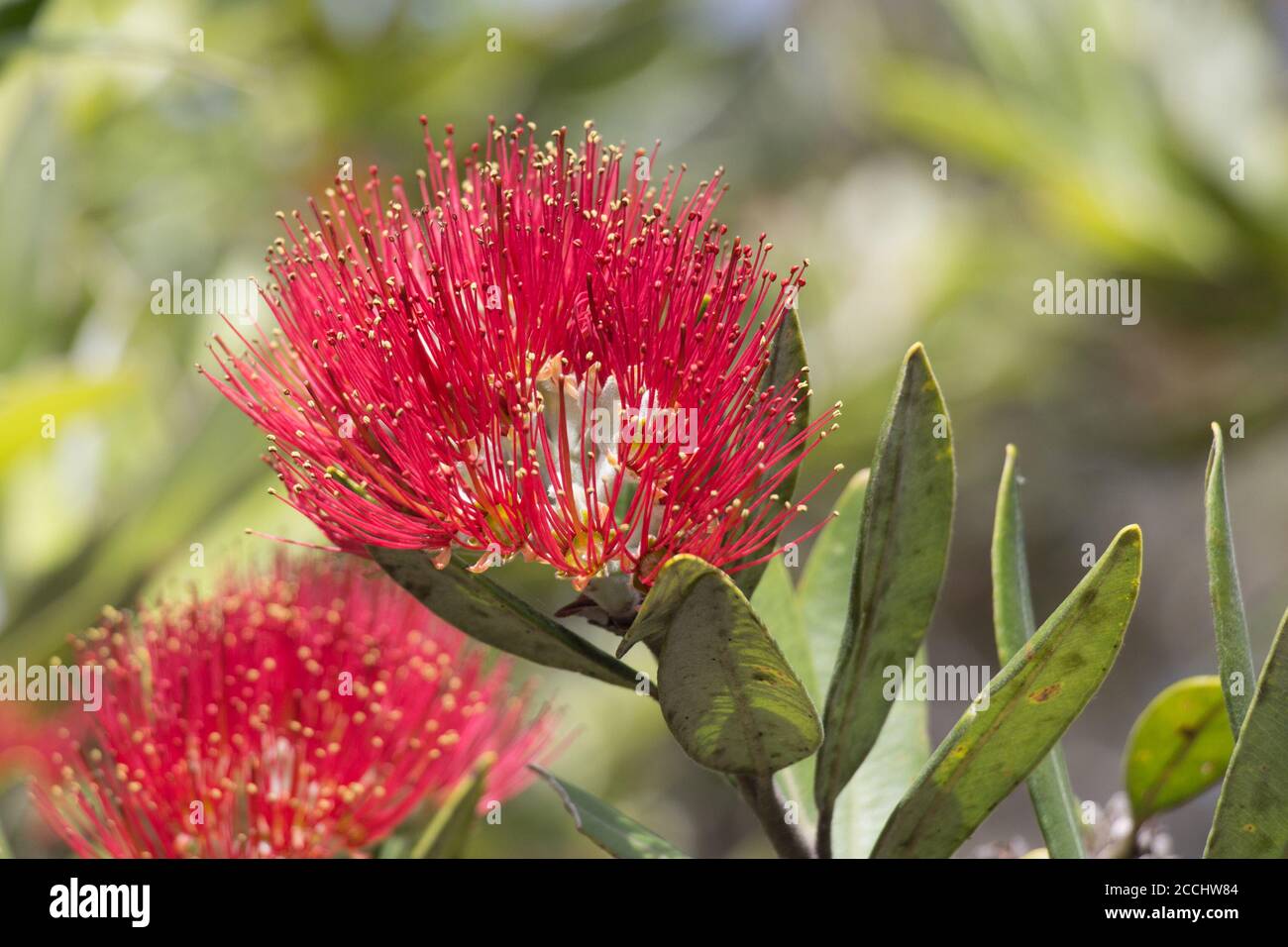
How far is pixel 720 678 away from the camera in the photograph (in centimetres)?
80

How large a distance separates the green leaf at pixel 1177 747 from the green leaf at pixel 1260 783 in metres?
0.21

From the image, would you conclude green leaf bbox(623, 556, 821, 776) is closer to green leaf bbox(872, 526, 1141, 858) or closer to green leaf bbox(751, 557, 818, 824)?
green leaf bbox(872, 526, 1141, 858)

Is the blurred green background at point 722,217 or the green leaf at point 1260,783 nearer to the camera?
the green leaf at point 1260,783

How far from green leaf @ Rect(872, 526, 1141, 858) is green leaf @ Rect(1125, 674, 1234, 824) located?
26cm

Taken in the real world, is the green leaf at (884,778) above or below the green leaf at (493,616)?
Answer: below

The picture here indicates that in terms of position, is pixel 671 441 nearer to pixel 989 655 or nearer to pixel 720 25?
pixel 720 25

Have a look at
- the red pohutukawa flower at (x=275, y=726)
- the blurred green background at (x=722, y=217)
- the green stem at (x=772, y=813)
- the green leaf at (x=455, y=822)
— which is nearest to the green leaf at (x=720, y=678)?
the green stem at (x=772, y=813)

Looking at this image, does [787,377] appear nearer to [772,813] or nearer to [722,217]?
[772,813]

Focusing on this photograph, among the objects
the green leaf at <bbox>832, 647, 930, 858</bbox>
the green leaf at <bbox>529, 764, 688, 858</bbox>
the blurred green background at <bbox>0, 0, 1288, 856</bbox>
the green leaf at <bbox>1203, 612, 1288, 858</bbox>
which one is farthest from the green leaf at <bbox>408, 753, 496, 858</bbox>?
the blurred green background at <bbox>0, 0, 1288, 856</bbox>

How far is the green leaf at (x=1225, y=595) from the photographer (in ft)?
2.67

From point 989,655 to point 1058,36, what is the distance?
3.22 meters

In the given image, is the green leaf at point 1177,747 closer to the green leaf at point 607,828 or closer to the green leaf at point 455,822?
the green leaf at point 607,828

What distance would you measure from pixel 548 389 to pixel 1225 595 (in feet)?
1.40
